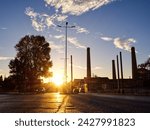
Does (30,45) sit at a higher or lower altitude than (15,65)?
higher

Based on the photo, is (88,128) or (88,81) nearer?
(88,128)

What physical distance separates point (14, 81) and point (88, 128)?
73.3 meters

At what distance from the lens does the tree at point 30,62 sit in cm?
7494

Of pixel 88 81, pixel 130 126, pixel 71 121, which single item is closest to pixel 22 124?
pixel 71 121

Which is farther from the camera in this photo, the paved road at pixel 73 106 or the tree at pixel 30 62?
the tree at pixel 30 62

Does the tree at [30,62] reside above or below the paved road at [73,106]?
above

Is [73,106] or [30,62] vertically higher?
[30,62]

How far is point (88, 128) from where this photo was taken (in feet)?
20.6

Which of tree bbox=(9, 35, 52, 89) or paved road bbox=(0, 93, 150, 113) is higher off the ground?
tree bbox=(9, 35, 52, 89)

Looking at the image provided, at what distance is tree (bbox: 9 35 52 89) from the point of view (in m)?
74.9

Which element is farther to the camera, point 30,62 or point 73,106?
point 30,62

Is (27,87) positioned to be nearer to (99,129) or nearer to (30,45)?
(30,45)

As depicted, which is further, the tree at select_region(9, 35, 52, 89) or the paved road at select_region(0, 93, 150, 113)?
the tree at select_region(9, 35, 52, 89)

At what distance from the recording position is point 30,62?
75.6 metres
